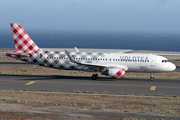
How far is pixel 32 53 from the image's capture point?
121ft

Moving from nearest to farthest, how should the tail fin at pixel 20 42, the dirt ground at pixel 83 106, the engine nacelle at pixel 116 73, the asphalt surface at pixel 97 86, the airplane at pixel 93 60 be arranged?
the dirt ground at pixel 83 106 < the asphalt surface at pixel 97 86 < the engine nacelle at pixel 116 73 < the airplane at pixel 93 60 < the tail fin at pixel 20 42

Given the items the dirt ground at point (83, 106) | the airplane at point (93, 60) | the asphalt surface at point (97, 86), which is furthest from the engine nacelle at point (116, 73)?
the dirt ground at point (83, 106)

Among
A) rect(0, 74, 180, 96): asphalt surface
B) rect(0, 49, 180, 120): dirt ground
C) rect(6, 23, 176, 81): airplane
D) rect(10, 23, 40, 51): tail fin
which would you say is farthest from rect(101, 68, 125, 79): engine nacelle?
rect(10, 23, 40, 51): tail fin

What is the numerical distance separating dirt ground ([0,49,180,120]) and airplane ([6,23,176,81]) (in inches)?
382

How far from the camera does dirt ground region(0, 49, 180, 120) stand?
56.3ft

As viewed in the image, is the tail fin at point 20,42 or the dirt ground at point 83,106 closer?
the dirt ground at point 83,106

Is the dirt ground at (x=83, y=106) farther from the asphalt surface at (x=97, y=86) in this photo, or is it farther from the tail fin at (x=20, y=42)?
the tail fin at (x=20, y=42)

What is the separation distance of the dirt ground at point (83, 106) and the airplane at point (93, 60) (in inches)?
382

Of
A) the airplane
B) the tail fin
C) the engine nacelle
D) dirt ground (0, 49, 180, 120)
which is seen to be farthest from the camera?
the tail fin

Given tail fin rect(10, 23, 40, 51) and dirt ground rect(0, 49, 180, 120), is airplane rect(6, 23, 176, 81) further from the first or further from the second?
dirt ground rect(0, 49, 180, 120)

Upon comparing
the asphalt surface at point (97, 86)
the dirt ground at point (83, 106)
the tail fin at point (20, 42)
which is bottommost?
the dirt ground at point (83, 106)

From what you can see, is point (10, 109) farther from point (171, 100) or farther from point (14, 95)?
point (171, 100)

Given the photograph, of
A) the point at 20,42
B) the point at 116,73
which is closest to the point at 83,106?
the point at 116,73

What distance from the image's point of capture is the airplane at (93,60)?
35719mm
